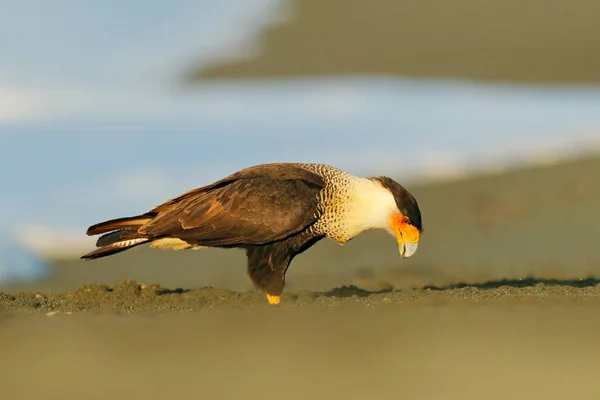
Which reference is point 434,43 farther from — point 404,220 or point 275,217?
point 275,217

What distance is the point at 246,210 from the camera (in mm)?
10477

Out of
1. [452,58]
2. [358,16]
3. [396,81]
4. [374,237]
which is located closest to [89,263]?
[374,237]

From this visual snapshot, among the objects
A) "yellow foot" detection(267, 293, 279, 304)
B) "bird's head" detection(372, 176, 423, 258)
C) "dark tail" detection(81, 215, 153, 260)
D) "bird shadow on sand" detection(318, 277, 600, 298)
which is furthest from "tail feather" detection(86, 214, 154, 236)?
"bird's head" detection(372, 176, 423, 258)

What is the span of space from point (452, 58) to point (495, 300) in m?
16.8

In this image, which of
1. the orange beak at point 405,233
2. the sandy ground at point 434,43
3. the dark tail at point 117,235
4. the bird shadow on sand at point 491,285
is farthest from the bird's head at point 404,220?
the sandy ground at point 434,43

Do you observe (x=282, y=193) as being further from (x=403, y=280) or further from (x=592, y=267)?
(x=592, y=267)

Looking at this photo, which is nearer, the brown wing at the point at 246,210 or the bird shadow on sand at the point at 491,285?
the brown wing at the point at 246,210

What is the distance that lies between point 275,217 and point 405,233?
109 cm

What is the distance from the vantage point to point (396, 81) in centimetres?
2439

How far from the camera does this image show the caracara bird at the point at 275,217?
1036cm

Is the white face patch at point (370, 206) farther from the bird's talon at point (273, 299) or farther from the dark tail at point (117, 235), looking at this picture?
the dark tail at point (117, 235)

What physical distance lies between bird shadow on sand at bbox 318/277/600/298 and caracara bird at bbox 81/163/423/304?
635mm

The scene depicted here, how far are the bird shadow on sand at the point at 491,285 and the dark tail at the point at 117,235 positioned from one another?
1708mm

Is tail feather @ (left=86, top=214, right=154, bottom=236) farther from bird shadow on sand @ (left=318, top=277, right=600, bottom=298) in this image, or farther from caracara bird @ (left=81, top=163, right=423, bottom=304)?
bird shadow on sand @ (left=318, top=277, right=600, bottom=298)
